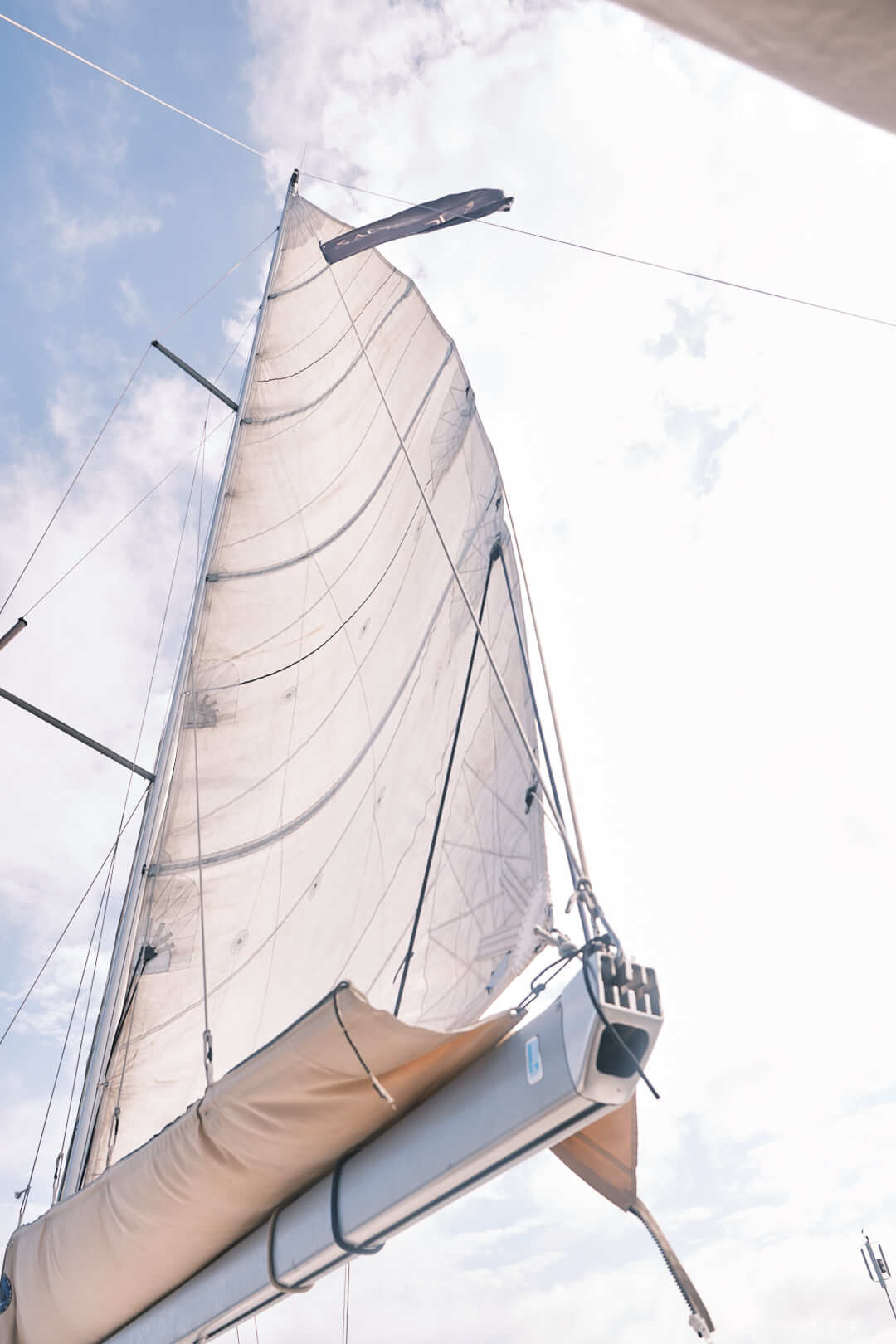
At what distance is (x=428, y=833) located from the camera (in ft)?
10.4

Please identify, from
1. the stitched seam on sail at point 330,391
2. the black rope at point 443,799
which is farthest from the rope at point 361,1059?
the stitched seam on sail at point 330,391

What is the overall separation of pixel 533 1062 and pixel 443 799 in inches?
57.4

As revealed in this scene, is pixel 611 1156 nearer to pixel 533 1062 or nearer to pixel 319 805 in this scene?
pixel 533 1062

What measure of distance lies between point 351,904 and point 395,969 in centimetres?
75

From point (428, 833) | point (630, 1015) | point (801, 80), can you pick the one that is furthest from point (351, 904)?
point (801, 80)

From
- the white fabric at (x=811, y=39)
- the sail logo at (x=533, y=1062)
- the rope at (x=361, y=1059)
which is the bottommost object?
the sail logo at (x=533, y=1062)

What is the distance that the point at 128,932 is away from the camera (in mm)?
4625

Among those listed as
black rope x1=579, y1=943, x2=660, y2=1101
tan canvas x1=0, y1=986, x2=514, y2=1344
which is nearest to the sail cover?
tan canvas x1=0, y1=986, x2=514, y2=1344

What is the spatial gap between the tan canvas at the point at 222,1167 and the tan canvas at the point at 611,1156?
19.9 inches

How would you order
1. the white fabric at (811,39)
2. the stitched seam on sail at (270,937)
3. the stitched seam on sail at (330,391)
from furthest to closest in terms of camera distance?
the stitched seam on sail at (330,391) < the stitched seam on sail at (270,937) < the white fabric at (811,39)

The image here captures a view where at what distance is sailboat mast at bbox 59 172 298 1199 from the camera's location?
4.12m

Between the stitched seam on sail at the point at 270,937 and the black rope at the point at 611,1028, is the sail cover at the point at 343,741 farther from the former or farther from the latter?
the black rope at the point at 611,1028

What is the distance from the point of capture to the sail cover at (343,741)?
2949 millimetres

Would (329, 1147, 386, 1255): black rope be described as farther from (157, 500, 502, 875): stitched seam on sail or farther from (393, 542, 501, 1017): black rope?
(157, 500, 502, 875): stitched seam on sail
